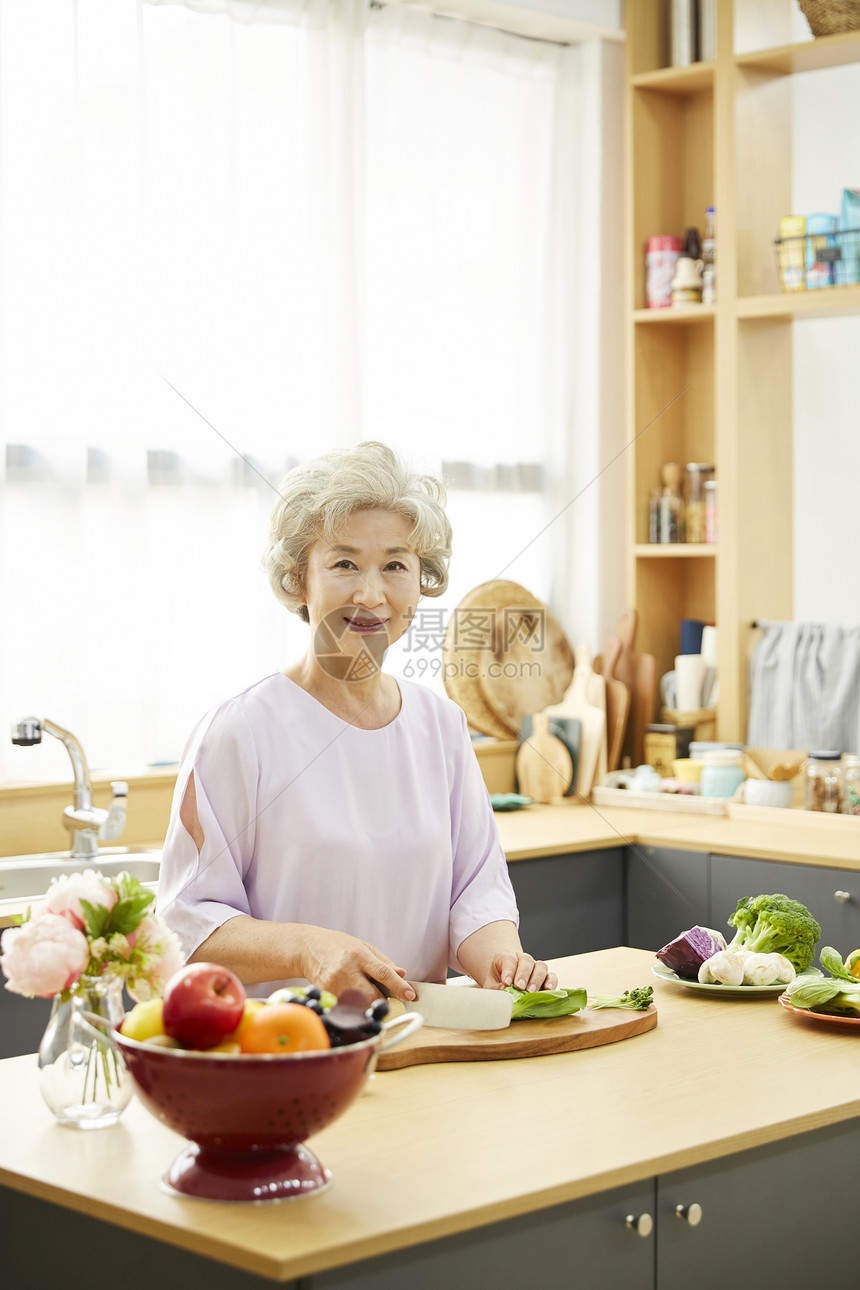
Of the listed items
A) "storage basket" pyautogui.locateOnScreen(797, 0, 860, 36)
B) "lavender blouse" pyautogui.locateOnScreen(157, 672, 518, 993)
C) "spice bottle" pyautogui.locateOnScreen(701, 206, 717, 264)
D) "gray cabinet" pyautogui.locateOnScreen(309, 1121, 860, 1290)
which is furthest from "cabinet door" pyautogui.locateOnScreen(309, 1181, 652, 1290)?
"storage basket" pyautogui.locateOnScreen(797, 0, 860, 36)

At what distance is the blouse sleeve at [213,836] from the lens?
179 centimetres

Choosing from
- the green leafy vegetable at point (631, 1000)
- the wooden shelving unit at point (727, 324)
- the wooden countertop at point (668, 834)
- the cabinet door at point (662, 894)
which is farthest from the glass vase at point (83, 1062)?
the wooden shelving unit at point (727, 324)

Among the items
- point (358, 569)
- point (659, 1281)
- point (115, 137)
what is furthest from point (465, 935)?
point (115, 137)

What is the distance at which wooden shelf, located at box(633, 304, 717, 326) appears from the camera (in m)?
3.54

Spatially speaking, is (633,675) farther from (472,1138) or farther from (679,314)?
(472,1138)

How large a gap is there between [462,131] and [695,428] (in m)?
0.95

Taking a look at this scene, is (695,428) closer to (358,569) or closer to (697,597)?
(697,597)

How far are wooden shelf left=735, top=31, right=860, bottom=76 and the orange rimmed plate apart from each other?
238cm

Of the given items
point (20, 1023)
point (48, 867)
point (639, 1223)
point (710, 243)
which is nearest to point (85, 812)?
point (48, 867)

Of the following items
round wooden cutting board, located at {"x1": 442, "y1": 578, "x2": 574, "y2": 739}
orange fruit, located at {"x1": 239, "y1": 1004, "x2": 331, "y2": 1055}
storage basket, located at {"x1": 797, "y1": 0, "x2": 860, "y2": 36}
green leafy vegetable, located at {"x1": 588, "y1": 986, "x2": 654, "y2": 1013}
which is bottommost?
green leafy vegetable, located at {"x1": 588, "y1": 986, "x2": 654, "y2": 1013}

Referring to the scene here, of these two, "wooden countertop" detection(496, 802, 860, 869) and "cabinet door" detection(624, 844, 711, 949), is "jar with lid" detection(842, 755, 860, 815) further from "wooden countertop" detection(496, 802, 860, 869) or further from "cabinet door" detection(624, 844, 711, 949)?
"cabinet door" detection(624, 844, 711, 949)

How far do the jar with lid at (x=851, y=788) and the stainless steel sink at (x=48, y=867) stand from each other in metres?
1.41

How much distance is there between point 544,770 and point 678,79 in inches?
68.7

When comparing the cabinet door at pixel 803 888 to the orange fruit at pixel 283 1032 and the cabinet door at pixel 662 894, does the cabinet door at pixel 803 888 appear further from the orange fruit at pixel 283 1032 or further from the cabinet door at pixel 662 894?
the orange fruit at pixel 283 1032
